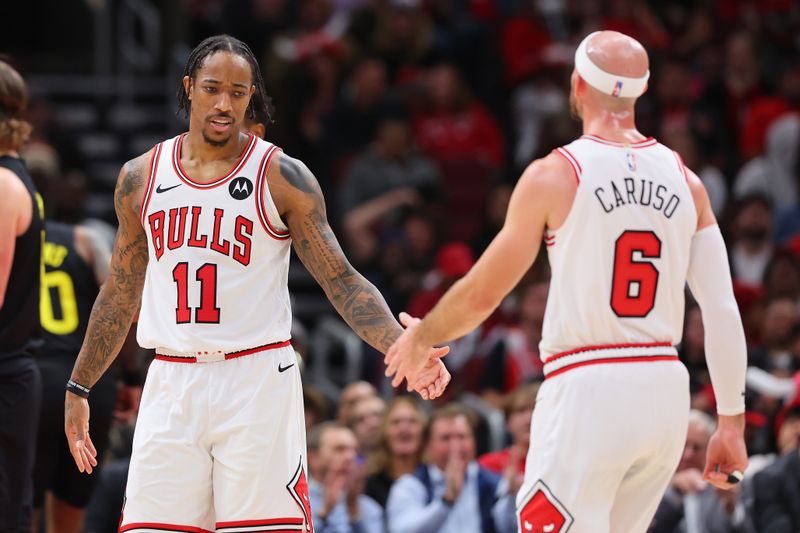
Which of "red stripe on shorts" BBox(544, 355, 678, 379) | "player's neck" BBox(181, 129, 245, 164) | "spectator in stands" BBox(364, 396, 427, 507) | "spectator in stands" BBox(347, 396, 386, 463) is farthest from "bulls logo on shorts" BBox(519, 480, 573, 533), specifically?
"spectator in stands" BBox(347, 396, 386, 463)

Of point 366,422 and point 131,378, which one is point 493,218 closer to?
point 366,422

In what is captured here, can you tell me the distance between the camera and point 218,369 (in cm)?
576

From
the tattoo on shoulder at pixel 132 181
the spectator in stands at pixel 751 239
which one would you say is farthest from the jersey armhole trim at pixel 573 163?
the spectator in stands at pixel 751 239

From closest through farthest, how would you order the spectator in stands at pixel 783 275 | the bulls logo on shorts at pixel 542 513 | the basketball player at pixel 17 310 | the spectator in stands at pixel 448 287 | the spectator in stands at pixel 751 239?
the bulls logo on shorts at pixel 542 513 → the basketball player at pixel 17 310 → the spectator in stands at pixel 783 275 → the spectator in stands at pixel 448 287 → the spectator in stands at pixel 751 239

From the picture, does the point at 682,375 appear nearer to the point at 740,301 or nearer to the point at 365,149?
the point at 740,301

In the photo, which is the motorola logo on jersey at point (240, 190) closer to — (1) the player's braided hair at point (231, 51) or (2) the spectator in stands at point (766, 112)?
(1) the player's braided hair at point (231, 51)

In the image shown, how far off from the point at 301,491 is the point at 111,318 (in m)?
1.14

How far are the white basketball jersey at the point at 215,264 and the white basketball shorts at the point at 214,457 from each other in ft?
0.37

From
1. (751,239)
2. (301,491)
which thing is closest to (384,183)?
(751,239)

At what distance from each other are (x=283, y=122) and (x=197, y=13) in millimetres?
2801

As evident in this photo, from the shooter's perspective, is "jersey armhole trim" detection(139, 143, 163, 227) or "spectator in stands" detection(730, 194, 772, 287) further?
"spectator in stands" detection(730, 194, 772, 287)

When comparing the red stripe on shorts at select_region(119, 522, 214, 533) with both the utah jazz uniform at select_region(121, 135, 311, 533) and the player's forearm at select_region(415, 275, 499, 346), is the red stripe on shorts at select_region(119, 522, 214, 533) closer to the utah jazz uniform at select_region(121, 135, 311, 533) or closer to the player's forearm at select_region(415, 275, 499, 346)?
the utah jazz uniform at select_region(121, 135, 311, 533)

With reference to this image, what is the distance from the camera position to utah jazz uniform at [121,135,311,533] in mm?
5688

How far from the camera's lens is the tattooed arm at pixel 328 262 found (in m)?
5.90
